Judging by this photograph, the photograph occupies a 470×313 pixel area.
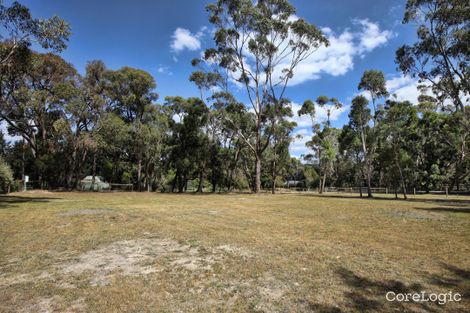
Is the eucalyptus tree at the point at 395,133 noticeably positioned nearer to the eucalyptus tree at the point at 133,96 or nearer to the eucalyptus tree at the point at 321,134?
the eucalyptus tree at the point at 321,134

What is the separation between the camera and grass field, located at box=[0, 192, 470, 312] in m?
3.41

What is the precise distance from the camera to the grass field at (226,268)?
341 cm

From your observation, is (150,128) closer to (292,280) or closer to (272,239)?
(272,239)

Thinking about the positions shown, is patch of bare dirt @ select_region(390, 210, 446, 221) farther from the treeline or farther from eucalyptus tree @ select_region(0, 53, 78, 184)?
eucalyptus tree @ select_region(0, 53, 78, 184)

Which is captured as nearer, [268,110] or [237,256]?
[237,256]

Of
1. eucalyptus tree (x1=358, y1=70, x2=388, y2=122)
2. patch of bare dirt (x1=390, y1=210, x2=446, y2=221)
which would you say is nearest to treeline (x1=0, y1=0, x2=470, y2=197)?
eucalyptus tree (x1=358, y1=70, x2=388, y2=122)

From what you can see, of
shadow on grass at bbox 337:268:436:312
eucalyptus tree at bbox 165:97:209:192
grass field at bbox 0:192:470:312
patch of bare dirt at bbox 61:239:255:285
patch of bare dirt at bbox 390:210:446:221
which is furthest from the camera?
eucalyptus tree at bbox 165:97:209:192

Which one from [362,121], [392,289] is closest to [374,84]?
[362,121]

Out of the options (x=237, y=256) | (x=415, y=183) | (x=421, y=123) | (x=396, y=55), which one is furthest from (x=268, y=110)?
(x=415, y=183)

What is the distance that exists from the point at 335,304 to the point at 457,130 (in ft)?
137

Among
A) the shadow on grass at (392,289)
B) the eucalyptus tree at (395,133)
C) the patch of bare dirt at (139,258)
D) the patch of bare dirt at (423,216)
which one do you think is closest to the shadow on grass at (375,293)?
the shadow on grass at (392,289)

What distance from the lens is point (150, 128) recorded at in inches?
1302

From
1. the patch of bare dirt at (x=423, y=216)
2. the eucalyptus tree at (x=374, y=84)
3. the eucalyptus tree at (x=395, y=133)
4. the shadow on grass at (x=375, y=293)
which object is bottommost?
the shadow on grass at (x=375, y=293)

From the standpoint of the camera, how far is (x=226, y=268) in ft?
15.1
